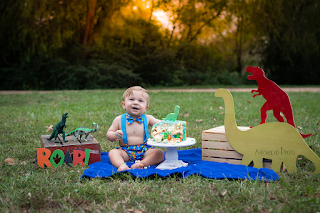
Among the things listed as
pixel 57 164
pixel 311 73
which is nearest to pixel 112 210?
pixel 57 164

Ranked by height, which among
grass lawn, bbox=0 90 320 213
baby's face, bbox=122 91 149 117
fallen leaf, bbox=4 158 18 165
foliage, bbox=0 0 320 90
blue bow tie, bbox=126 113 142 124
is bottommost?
grass lawn, bbox=0 90 320 213

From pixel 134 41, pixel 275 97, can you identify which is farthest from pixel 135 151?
pixel 134 41

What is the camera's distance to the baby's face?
2957 mm

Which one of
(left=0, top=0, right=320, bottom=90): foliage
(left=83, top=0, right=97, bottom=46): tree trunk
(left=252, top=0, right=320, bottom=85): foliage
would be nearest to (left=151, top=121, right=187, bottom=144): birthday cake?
(left=0, top=0, right=320, bottom=90): foliage

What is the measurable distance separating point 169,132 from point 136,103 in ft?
1.62

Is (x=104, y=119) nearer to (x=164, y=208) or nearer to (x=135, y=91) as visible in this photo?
(x=135, y=91)

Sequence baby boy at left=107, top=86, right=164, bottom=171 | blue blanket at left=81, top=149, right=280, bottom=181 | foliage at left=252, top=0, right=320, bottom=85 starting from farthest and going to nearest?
foliage at left=252, top=0, right=320, bottom=85
baby boy at left=107, top=86, right=164, bottom=171
blue blanket at left=81, top=149, right=280, bottom=181

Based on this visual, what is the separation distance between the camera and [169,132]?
2723mm

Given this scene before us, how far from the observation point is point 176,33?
18578 millimetres

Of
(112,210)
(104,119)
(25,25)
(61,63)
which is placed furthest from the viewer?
(61,63)

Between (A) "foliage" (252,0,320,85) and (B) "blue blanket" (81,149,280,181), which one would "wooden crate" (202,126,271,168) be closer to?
(B) "blue blanket" (81,149,280,181)

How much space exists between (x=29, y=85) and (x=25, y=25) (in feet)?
12.5

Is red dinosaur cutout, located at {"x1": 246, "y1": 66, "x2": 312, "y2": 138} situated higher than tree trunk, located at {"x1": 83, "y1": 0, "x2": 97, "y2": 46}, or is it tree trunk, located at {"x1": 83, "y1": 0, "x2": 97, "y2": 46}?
tree trunk, located at {"x1": 83, "y1": 0, "x2": 97, "y2": 46}

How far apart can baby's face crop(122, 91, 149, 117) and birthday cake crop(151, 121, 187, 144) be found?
0.29m
